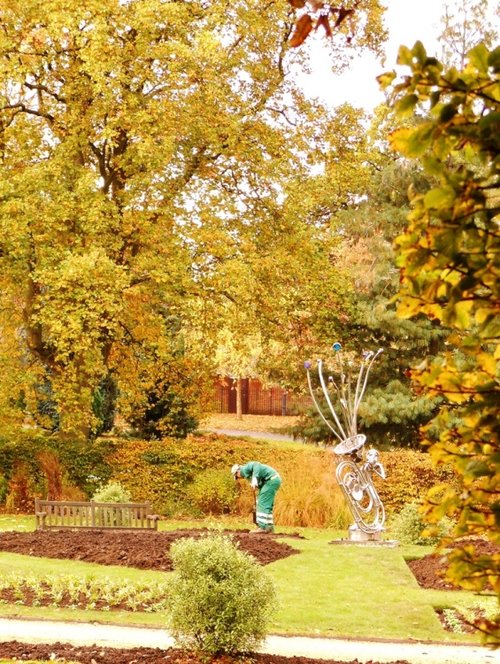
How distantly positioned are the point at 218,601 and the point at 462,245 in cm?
591

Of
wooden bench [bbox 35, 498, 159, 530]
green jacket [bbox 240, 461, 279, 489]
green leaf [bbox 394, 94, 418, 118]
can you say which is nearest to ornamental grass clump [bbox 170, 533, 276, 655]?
green leaf [bbox 394, 94, 418, 118]

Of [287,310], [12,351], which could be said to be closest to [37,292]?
[12,351]

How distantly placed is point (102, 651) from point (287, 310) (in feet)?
48.0

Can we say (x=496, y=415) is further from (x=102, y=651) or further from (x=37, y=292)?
(x=37, y=292)

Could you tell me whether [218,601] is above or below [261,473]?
below

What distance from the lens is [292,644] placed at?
877 centimetres

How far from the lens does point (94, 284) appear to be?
18.9 m

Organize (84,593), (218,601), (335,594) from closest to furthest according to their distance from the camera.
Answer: (218,601) < (84,593) < (335,594)

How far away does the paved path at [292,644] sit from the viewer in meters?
8.36

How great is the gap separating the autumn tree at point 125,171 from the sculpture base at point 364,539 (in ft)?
20.2

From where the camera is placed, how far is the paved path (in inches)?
329

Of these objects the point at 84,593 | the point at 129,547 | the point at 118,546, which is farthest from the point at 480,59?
the point at 118,546

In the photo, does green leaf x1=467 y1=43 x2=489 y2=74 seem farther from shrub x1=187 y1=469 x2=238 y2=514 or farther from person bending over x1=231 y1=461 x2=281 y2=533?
shrub x1=187 y1=469 x2=238 y2=514

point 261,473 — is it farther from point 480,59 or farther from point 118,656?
point 480,59
